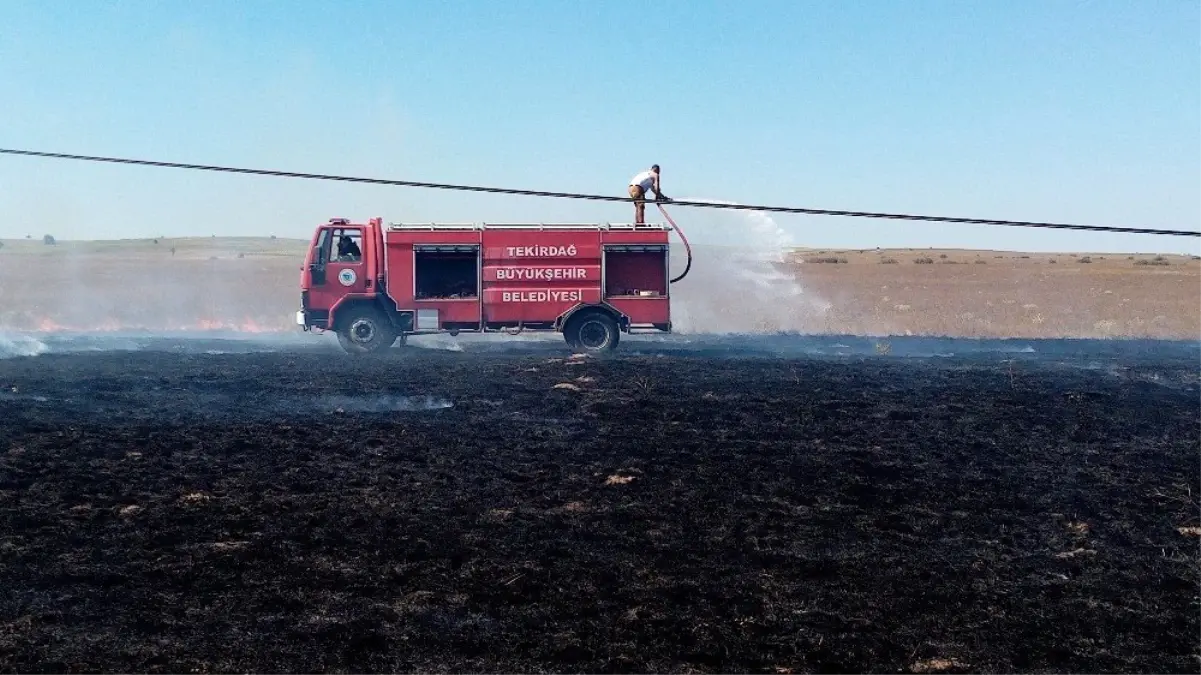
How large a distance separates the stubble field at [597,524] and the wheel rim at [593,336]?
5.01 metres

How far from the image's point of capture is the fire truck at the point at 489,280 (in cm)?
2094

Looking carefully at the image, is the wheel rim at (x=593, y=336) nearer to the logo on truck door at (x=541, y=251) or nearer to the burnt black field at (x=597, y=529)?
the logo on truck door at (x=541, y=251)

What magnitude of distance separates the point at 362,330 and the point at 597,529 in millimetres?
14185

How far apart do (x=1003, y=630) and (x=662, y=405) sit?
8.26 m

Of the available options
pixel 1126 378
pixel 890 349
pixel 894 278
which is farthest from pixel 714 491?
pixel 894 278

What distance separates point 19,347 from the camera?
21.8 m

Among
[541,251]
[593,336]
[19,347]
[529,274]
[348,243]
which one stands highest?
[348,243]

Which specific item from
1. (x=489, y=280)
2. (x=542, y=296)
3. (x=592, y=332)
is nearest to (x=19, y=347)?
(x=489, y=280)

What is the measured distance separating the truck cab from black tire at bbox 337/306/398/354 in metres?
0.02

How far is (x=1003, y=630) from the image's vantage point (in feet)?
18.8

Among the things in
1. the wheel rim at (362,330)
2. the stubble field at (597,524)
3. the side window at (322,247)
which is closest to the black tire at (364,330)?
the wheel rim at (362,330)

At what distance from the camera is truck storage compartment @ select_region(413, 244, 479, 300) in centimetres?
2106

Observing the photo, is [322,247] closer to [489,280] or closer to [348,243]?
[348,243]

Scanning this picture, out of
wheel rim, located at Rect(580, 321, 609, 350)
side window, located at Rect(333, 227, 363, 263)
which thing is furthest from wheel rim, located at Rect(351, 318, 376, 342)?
wheel rim, located at Rect(580, 321, 609, 350)
